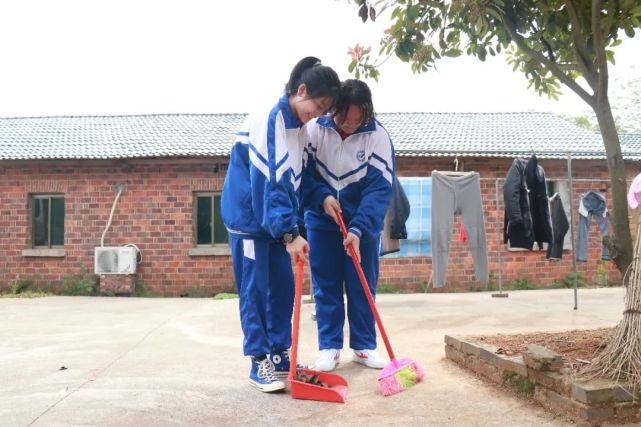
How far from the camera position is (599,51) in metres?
3.39

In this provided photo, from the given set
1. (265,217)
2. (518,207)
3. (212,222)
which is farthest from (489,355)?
(212,222)

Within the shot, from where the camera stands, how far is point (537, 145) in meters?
12.7

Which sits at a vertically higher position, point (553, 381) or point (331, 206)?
point (331, 206)

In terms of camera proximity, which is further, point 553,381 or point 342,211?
point 342,211

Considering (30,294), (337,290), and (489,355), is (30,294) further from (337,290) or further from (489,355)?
(489,355)

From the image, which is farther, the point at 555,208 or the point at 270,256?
the point at 555,208

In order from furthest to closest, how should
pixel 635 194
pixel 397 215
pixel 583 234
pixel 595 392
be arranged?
pixel 583 234 → pixel 397 215 → pixel 635 194 → pixel 595 392

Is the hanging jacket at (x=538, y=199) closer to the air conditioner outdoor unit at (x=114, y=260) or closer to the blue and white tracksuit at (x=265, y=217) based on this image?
the blue and white tracksuit at (x=265, y=217)

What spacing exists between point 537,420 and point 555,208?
6.66 metres

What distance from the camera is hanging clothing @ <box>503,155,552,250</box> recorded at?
6.97m

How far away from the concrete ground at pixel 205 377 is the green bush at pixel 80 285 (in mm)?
4875

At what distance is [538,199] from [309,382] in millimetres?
5074

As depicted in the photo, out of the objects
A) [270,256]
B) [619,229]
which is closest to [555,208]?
[619,229]

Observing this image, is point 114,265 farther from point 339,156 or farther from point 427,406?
point 427,406
